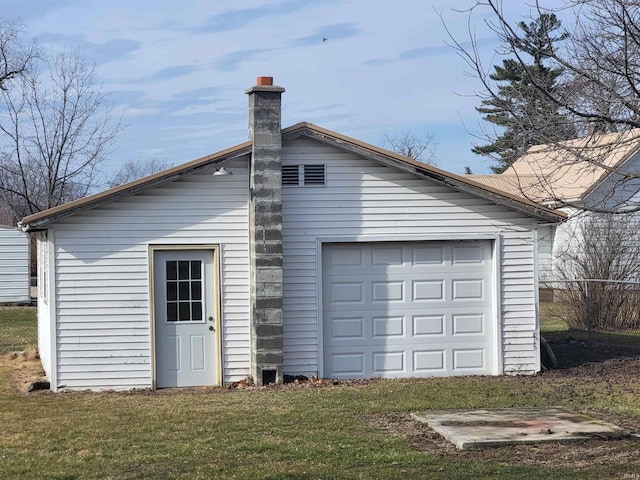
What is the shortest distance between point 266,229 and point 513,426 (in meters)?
5.45

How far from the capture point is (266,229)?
1461cm

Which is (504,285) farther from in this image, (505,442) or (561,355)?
(505,442)

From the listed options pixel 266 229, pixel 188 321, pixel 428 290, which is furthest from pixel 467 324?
pixel 188 321

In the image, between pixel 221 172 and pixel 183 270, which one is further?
pixel 183 270

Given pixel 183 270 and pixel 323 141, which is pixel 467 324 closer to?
pixel 323 141

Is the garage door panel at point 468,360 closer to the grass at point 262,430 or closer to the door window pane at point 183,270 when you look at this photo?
the grass at point 262,430

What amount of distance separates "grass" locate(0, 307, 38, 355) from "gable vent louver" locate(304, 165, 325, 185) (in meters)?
8.81

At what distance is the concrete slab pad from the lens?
992 centimetres

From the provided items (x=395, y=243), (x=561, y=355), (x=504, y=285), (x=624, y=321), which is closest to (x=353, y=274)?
(x=395, y=243)

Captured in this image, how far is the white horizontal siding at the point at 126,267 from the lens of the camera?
14.6m

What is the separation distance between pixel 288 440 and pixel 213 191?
576 cm

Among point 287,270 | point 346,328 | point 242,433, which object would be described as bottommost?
point 242,433

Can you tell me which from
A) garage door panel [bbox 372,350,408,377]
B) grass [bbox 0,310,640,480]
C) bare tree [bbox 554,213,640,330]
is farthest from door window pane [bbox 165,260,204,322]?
bare tree [bbox 554,213,640,330]

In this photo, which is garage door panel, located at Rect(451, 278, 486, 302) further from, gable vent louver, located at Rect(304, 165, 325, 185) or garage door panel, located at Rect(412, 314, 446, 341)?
gable vent louver, located at Rect(304, 165, 325, 185)
